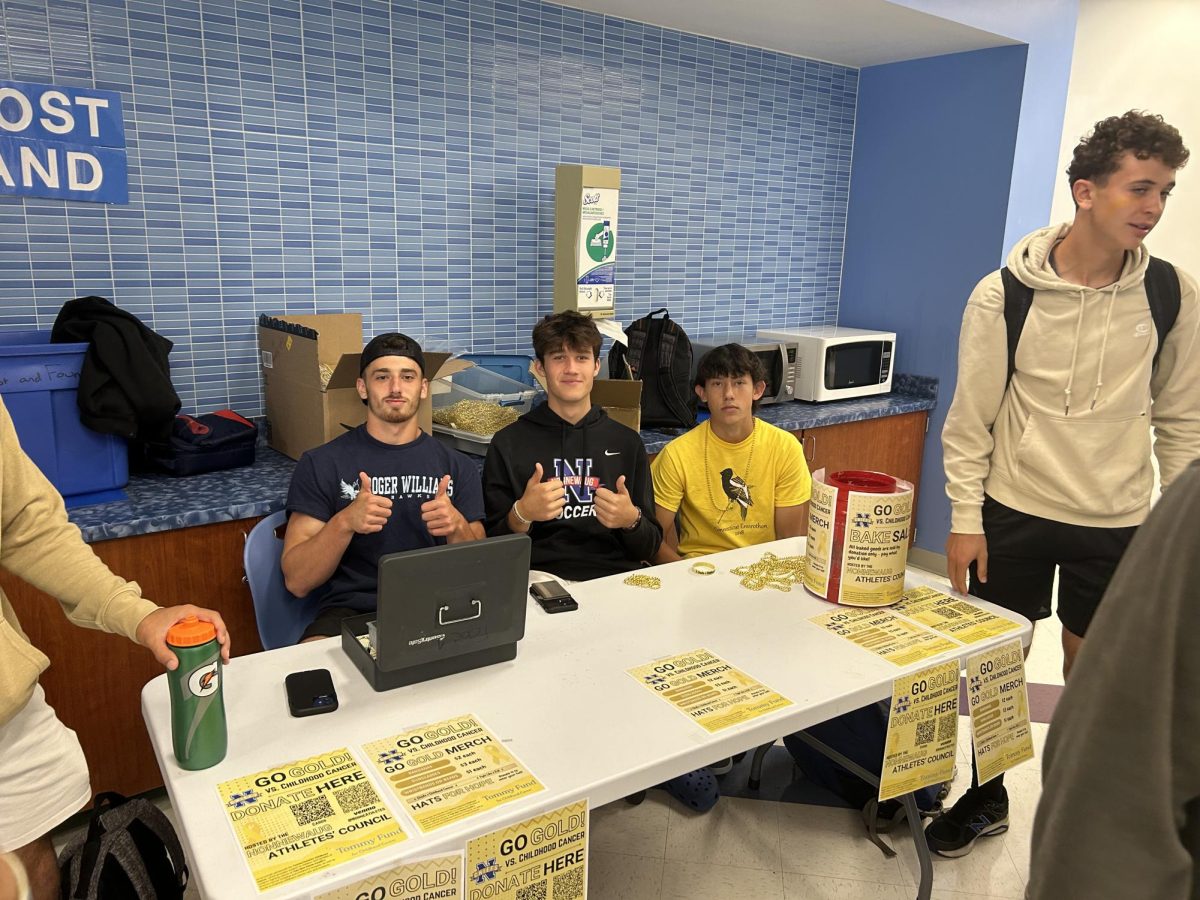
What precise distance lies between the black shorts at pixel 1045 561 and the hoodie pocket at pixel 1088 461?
0.06m

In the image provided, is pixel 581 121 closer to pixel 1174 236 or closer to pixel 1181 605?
pixel 1174 236

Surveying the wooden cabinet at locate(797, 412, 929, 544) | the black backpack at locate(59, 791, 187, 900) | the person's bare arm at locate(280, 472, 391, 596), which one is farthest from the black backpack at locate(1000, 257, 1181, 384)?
the black backpack at locate(59, 791, 187, 900)

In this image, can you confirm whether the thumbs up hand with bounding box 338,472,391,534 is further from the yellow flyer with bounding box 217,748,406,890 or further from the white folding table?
the yellow flyer with bounding box 217,748,406,890

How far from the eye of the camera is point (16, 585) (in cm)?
193

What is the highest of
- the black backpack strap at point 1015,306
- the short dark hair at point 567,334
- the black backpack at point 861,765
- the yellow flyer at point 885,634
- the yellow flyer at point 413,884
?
the black backpack strap at point 1015,306

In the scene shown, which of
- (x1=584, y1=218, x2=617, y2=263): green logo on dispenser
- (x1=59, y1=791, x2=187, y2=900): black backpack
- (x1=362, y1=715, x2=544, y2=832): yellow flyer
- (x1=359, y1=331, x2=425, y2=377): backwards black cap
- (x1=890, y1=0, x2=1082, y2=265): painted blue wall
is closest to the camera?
(x1=362, y1=715, x2=544, y2=832): yellow flyer

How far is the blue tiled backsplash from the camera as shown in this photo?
2.38 meters

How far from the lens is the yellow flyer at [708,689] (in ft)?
4.24

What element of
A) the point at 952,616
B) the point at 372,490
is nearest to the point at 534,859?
the point at 952,616

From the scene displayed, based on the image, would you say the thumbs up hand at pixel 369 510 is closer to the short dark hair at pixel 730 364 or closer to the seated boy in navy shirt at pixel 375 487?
the seated boy in navy shirt at pixel 375 487

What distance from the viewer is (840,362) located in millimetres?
3781

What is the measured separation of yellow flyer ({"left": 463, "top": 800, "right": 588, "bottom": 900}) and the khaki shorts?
71 centimetres

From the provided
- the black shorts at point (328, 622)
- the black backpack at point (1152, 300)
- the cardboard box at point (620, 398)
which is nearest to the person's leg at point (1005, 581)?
the black backpack at point (1152, 300)

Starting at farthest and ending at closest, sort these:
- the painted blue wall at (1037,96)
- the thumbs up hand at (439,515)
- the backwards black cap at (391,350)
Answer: the painted blue wall at (1037,96) < the backwards black cap at (391,350) < the thumbs up hand at (439,515)
